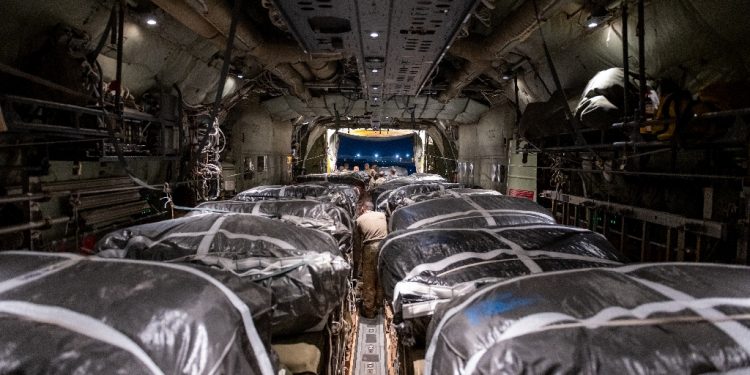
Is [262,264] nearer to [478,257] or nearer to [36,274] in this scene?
[36,274]

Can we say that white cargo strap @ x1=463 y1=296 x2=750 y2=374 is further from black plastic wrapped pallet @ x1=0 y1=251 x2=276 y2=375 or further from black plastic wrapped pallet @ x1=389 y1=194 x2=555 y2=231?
black plastic wrapped pallet @ x1=389 y1=194 x2=555 y2=231

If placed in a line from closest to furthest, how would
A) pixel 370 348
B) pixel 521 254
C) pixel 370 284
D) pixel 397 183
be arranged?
pixel 521 254, pixel 370 348, pixel 370 284, pixel 397 183

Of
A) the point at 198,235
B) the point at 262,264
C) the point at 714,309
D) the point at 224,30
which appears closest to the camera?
the point at 714,309

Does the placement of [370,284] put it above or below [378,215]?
below

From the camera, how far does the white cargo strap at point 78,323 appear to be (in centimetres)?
139

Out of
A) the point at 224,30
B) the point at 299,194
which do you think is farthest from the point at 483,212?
the point at 299,194

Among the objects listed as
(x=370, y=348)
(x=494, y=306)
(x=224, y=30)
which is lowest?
(x=370, y=348)

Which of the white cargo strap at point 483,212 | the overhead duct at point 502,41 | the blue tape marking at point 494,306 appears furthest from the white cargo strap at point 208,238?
the overhead duct at point 502,41

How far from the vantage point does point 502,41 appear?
4.79 m

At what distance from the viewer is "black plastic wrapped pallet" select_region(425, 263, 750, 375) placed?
143 cm

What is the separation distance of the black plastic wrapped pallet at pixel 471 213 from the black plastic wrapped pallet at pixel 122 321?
2692 millimetres

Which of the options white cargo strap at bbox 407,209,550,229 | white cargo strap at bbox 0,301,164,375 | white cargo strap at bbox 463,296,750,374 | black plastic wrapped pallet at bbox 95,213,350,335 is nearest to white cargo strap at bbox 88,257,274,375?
white cargo strap at bbox 0,301,164,375

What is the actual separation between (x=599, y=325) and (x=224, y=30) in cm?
435

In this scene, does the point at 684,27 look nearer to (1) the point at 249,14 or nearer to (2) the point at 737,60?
(2) the point at 737,60
